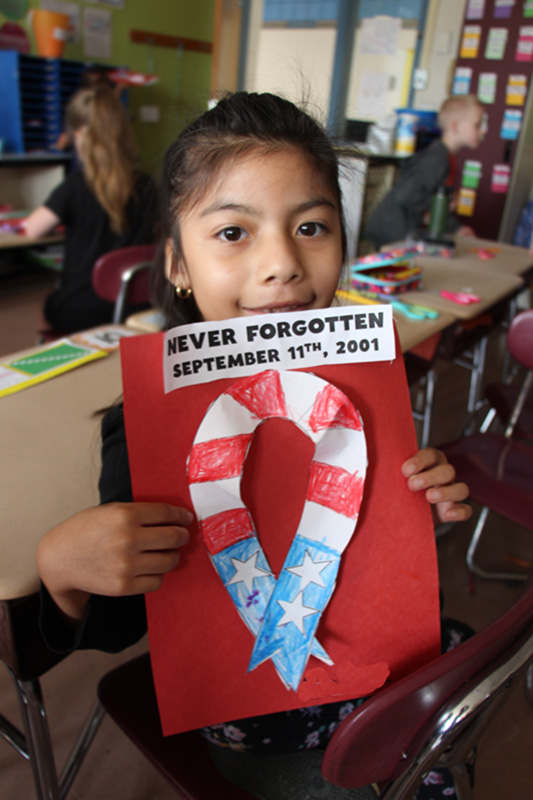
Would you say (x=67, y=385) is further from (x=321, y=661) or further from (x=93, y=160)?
(x=93, y=160)

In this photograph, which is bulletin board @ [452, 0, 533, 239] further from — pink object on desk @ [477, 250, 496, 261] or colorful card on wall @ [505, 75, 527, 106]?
pink object on desk @ [477, 250, 496, 261]

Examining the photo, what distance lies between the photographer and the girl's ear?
782mm

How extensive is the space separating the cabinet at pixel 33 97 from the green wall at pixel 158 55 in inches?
18.5

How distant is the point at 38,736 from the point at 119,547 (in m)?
0.45

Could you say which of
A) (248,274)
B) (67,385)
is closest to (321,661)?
(248,274)

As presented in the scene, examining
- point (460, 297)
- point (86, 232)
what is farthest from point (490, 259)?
point (86, 232)

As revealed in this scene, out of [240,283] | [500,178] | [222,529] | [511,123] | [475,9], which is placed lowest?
[222,529]

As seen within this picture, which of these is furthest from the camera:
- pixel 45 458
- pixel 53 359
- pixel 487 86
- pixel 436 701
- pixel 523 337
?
pixel 487 86

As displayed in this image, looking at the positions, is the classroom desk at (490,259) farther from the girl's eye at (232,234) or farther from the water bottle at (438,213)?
the girl's eye at (232,234)

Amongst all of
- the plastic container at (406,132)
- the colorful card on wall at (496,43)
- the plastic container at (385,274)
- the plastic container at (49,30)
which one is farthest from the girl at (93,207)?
the colorful card on wall at (496,43)

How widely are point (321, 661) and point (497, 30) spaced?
5450 millimetres

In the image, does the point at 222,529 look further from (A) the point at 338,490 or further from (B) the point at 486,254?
(B) the point at 486,254

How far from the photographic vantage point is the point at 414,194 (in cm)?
288

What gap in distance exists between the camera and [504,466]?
157 centimetres
